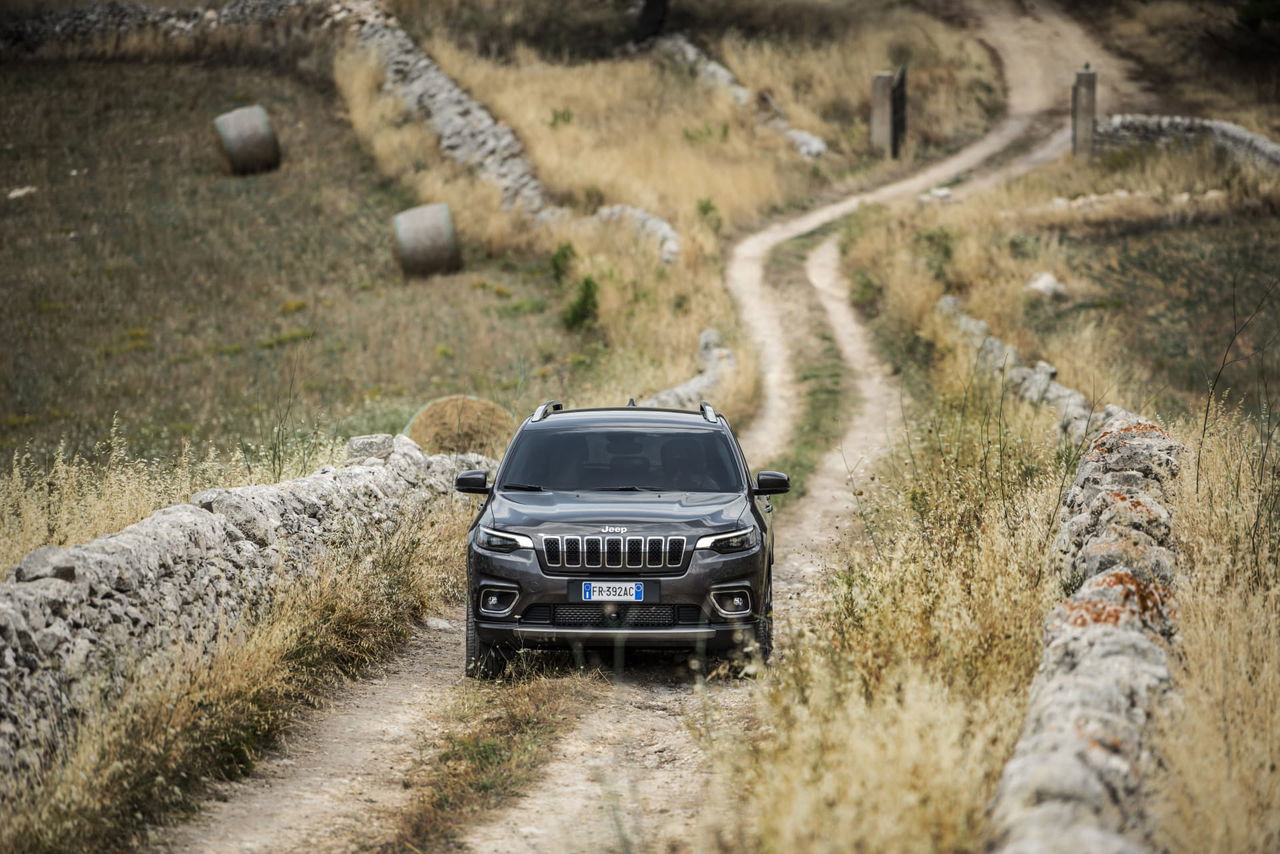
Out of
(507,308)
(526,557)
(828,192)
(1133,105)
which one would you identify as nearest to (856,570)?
(526,557)

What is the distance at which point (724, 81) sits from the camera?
40.2 meters

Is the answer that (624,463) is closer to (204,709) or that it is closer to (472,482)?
(472,482)

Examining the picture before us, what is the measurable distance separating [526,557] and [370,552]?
2060 millimetres

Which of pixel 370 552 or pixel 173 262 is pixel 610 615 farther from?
pixel 173 262

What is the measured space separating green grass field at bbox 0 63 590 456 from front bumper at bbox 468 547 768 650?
5.90m

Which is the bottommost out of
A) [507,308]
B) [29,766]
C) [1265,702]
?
[507,308]

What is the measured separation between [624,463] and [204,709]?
3.80 m

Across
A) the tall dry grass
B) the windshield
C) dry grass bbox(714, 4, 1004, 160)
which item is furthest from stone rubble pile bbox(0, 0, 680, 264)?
the windshield

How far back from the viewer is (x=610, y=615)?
808cm

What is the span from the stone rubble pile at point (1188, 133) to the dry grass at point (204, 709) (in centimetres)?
2546

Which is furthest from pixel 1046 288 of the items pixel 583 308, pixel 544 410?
pixel 544 410

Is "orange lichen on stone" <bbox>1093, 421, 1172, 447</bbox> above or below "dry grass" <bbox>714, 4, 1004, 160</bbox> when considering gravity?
above

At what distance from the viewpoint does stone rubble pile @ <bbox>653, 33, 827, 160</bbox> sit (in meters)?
35.7

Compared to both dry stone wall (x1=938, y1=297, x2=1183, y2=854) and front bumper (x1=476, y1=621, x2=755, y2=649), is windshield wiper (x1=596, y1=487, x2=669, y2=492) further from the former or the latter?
dry stone wall (x1=938, y1=297, x2=1183, y2=854)
